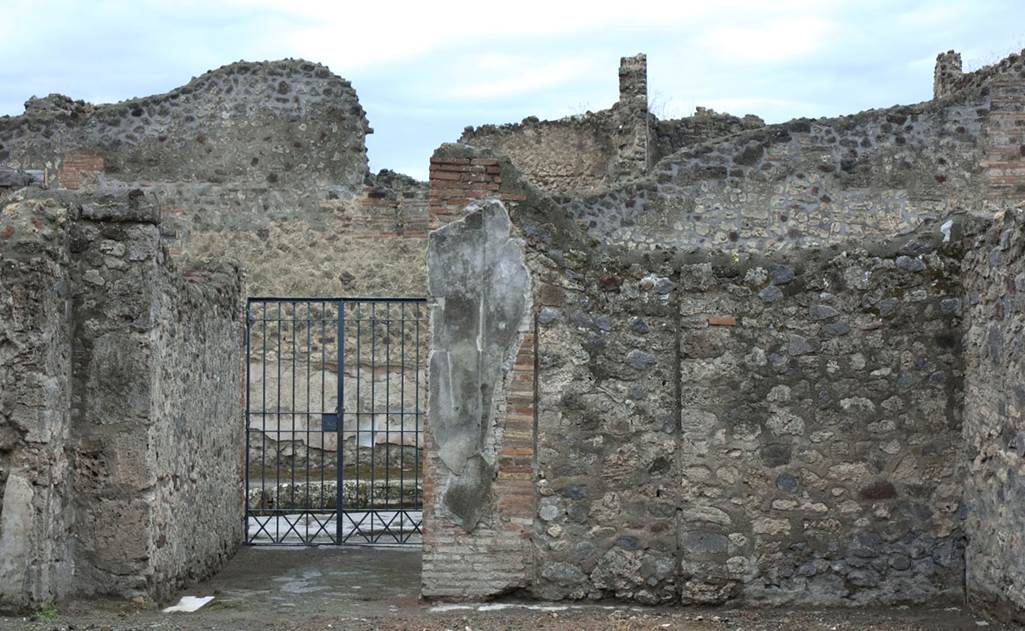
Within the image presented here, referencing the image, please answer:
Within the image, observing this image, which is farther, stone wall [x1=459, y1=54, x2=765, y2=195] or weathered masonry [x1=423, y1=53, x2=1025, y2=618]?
stone wall [x1=459, y1=54, x2=765, y2=195]

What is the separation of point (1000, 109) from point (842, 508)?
8117 millimetres

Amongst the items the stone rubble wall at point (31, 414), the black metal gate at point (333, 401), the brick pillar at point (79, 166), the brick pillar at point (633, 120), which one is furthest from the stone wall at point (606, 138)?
the stone rubble wall at point (31, 414)

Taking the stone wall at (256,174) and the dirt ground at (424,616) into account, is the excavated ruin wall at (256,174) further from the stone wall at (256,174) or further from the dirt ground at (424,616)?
the dirt ground at (424,616)

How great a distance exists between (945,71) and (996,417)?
13.7m

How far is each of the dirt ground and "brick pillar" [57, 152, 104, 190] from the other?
8672mm

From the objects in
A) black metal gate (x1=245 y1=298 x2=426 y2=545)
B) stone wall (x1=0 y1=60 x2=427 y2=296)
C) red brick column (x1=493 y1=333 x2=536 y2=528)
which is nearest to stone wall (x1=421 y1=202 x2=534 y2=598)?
red brick column (x1=493 y1=333 x2=536 y2=528)

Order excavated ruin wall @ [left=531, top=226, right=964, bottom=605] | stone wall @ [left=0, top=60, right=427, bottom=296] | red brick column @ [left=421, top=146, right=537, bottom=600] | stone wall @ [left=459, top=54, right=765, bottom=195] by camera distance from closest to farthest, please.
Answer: excavated ruin wall @ [left=531, top=226, right=964, bottom=605], red brick column @ [left=421, top=146, right=537, bottom=600], stone wall @ [left=0, top=60, right=427, bottom=296], stone wall @ [left=459, top=54, right=765, bottom=195]

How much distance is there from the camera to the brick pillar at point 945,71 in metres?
18.4

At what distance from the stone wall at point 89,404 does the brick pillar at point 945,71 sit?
47.0 feet

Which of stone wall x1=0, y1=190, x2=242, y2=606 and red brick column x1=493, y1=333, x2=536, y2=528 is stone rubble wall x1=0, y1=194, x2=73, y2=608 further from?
red brick column x1=493, y1=333, x2=536, y2=528

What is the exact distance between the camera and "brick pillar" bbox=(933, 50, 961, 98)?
60.2ft

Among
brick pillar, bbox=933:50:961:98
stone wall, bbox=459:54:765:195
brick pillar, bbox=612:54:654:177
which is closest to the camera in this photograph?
brick pillar, bbox=612:54:654:177

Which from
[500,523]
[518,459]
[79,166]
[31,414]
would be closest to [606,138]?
[79,166]

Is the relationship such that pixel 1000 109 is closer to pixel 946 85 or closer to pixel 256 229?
pixel 946 85
